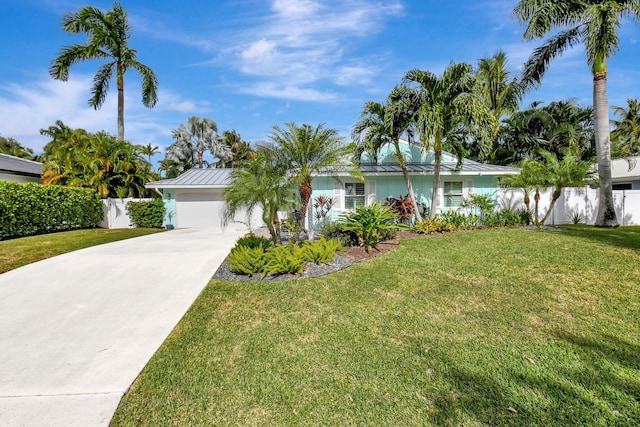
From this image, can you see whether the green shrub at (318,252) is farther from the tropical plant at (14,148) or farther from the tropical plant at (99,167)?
the tropical plant at (14,148)

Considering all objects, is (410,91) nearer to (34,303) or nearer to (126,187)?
(34,303)

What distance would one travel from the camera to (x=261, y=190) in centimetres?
688

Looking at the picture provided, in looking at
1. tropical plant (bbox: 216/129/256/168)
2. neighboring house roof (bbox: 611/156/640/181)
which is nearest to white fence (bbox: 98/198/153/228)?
tropical plant (bbox: 216/129/256/168)

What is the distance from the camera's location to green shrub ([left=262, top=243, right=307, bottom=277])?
636cm

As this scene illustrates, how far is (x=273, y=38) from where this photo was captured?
32.1 ft

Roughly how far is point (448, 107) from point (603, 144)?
5.94 m

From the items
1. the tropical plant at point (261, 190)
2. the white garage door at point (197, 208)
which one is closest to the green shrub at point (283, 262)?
the tropical plant at point (261, 190)

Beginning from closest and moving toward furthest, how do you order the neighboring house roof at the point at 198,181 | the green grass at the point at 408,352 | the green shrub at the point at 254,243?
the green grass at the point at 408,352
the green shrub at the point at 254,243
the neighboring house roof at the point at 198,181

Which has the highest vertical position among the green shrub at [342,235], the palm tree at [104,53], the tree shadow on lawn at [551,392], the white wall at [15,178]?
the palm tree at [104,53]

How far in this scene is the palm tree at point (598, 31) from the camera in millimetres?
10336

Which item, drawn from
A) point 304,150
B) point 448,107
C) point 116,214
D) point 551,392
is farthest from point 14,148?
point 551,392

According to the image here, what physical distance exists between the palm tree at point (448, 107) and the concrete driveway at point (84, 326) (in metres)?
8.18

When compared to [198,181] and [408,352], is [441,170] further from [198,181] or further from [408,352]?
[198,181]

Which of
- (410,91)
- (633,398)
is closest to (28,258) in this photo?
(633,398)
